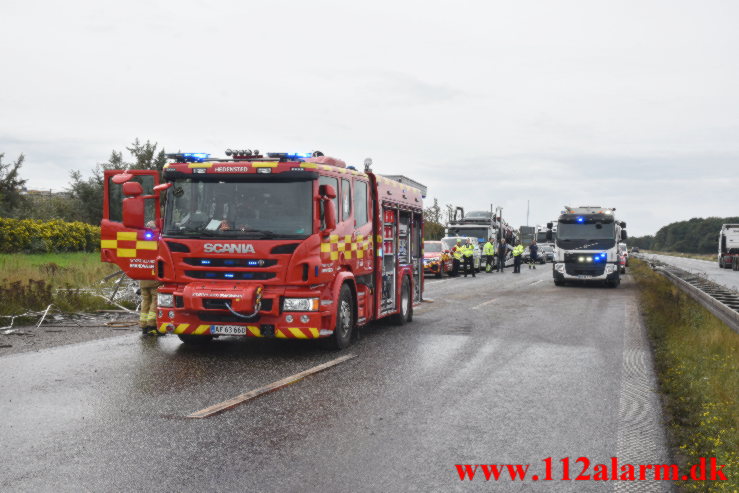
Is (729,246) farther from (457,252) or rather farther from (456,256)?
(456,256)

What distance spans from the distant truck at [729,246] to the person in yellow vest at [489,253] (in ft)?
56.7

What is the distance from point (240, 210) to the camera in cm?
866

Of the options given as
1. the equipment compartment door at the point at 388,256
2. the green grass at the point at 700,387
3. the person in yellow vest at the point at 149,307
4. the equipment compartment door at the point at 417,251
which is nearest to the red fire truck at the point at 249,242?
the person in yellow vest at the point at 149,307

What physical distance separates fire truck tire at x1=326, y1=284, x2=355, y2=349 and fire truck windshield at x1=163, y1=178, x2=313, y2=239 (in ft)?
4.39

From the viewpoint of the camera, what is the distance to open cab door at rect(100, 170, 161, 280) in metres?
9.58

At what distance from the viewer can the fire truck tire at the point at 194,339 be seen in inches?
379

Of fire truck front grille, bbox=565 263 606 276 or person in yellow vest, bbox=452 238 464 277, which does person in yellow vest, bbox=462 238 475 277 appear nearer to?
person in yellow vest, bbox=452 238 464 277

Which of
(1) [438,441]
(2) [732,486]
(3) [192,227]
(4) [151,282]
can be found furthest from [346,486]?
(4) [151,282]

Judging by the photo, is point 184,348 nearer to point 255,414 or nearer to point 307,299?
point 307,299

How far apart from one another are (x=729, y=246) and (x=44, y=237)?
39767 mm

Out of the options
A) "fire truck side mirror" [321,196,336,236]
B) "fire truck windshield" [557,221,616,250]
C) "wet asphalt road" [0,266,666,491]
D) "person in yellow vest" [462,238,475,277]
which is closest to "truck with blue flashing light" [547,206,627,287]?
"fire truck windshield" [557,221,616,250]

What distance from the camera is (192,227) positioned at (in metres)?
8.72

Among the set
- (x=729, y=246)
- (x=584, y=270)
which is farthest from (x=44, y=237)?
(x=729, y=246)

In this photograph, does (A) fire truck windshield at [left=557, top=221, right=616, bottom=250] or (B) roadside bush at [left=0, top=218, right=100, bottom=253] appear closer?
(A) fire truck windshield at [left=557, top=221, right=616, bottom=250]
